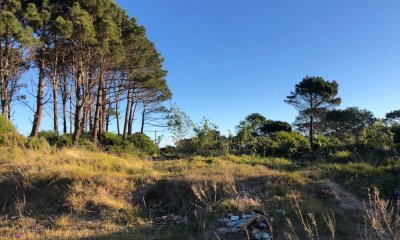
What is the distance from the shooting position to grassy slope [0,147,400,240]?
4910 mm

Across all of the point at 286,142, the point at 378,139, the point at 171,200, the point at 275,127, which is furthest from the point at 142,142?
the point at 171,200

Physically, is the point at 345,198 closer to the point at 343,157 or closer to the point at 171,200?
the point at 171,200

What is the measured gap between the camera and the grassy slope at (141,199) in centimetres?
491

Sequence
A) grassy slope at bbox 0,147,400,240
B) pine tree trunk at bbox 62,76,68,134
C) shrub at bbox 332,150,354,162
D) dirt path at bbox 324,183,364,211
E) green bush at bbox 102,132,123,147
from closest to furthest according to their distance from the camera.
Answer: grassy slope at bbox 0,147,400,240, dirt path at bbox 324,183,364,211, shrub at bbox 332,150,354,162, green bush at bbox 102,132,123,147, pine tree trunk at bbox 62,76,68,134

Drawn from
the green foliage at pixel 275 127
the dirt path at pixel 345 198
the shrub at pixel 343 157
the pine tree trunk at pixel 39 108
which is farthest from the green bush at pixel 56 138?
the green foliage at pixel 275 127

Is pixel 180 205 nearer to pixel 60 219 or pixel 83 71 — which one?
pixel 60 219

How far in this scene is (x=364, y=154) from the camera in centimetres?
1072

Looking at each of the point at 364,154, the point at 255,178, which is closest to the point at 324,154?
the point at 364,154

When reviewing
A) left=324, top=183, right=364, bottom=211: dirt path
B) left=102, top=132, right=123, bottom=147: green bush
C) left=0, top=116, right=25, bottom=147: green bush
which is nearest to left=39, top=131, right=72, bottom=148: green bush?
left=102, top=132, right=123, bottom=147: green bush

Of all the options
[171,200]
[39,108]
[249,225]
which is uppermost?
[39,108]

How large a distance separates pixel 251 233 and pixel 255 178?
7.53 ft

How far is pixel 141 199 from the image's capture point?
6.38 metres

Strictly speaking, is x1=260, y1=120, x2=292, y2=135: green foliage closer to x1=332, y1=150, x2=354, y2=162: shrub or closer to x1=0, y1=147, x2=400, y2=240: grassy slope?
x1=332, y1=150, x2=354, y2=162: shrub

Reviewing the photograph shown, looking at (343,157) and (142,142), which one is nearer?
(343,157)
